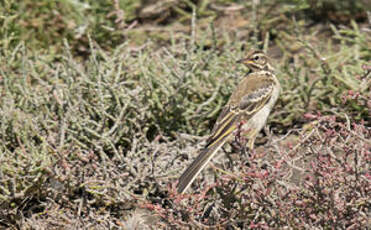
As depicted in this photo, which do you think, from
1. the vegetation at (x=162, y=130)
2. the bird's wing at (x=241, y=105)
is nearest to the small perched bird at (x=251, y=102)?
the bird's wing at (x=241, y=105)

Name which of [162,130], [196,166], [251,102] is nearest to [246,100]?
[251,102]

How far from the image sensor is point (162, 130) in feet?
23.3

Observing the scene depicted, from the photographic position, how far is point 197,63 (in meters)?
7.20

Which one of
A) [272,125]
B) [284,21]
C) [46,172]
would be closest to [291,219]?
[46,172]

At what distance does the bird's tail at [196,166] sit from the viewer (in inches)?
211

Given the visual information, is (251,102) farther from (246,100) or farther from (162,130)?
(162,130)

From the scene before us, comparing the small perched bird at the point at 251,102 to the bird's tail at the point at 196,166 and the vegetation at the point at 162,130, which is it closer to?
the bird's tail at the point at 196,166

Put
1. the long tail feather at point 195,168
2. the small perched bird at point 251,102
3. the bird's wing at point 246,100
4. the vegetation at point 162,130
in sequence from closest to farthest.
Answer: the vegetation at point 162,130 → the long tail feather at point 195,168 → the small perched bird at point 251,102 → the bird's wing at point 246,100

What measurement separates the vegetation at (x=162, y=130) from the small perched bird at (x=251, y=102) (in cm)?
32

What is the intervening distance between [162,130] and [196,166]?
1.56 m

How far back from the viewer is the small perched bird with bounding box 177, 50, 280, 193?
21.4ft

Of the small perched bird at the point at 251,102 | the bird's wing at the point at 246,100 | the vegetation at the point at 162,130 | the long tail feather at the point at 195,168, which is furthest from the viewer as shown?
the bird's wing at the point at 246,100

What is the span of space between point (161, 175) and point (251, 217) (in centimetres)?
148

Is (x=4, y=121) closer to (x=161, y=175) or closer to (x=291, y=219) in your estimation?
(x=161, y=175)
